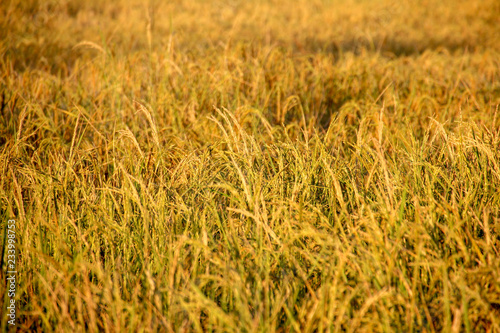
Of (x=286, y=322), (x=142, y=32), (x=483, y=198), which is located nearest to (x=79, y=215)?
(x=286, y=322)

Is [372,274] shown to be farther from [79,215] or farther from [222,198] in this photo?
[79,215]

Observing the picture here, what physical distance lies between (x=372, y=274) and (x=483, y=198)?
538 millimetres

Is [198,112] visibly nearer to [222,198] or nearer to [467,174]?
[222,198]

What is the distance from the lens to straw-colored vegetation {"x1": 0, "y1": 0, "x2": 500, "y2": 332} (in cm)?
96

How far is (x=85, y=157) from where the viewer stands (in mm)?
1606

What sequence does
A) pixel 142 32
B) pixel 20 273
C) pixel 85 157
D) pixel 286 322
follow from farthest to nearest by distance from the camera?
pixel 142 32, pixel 85 157, pixel 20 273, pixel 286 322

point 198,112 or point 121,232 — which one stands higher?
point 198,112

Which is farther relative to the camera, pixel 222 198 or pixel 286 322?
pixel 222 198

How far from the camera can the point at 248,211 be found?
1244 mm

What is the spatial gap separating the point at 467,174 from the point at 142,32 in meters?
4.85

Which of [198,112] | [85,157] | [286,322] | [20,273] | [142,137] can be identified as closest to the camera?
[286,322]

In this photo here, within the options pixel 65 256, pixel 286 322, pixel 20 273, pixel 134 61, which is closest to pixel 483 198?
pixel 286 322

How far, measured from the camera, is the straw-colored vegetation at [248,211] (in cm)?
96

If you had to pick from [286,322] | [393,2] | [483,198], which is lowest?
[286,322]
